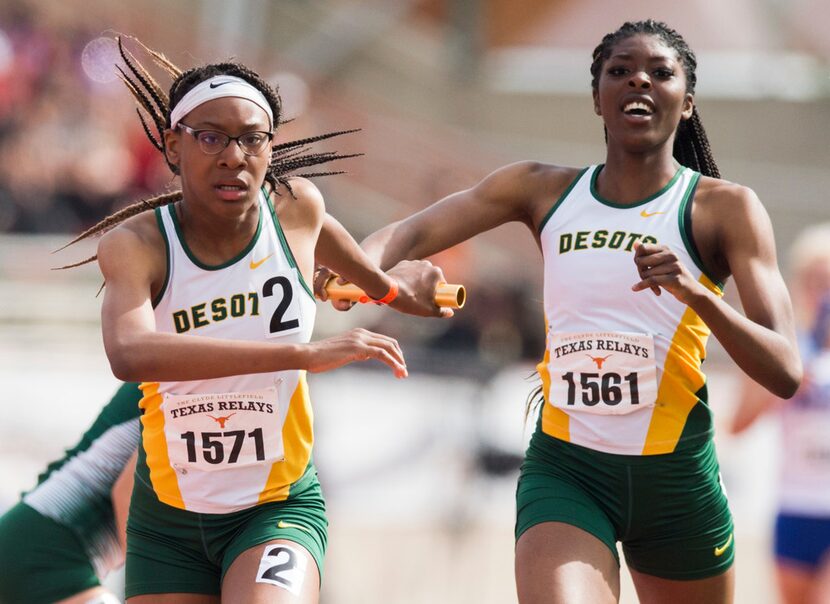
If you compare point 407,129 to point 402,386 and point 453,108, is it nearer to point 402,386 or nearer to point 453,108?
point 453,108

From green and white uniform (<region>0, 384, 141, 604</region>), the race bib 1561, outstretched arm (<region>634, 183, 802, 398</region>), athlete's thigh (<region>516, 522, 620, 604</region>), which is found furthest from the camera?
green and white uniform (<region>0, 384, 141, 604</region>)

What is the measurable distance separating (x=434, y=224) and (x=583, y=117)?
1416cm

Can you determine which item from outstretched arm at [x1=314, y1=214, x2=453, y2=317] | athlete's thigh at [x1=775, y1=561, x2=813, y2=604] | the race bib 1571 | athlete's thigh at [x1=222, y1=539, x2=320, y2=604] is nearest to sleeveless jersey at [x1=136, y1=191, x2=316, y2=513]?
the race bib 1571

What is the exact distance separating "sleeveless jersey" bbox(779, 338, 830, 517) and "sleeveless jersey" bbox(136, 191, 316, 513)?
12.5ft

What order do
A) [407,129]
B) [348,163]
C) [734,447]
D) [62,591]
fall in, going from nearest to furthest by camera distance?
[62,591]
[734,447]
[348,163]
[407,129]

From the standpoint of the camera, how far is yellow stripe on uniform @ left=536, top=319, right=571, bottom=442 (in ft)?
15.3

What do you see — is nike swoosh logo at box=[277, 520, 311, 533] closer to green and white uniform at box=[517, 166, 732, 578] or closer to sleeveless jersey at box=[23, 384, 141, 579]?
green and white uniform at box=[517, 166, 732, 578]

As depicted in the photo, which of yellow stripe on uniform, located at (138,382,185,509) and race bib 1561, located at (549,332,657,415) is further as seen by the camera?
race bib 1561, located at (549,332,657,415)

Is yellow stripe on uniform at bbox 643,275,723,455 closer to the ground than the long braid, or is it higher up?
closer to the ground

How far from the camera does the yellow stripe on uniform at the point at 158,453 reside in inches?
175

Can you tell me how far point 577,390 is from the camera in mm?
4629

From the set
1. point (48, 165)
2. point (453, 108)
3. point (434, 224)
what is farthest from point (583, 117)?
point (434, 224)

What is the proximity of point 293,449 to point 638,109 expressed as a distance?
160 cm

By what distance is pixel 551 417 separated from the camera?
15.5ft
